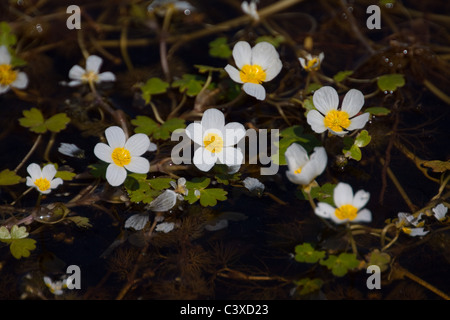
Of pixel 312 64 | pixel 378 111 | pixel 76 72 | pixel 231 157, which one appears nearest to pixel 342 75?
pixel 312 64

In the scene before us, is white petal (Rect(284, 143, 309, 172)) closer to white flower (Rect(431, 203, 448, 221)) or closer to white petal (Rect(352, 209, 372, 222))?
white petal (Rect(352, 209, 372, 222))

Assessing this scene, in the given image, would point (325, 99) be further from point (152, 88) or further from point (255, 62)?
Result: point (152, 88)

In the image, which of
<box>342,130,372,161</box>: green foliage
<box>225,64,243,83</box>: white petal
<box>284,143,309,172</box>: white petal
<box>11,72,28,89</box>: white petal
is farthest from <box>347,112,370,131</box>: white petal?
<box>11,72,28,89</box>: white petal

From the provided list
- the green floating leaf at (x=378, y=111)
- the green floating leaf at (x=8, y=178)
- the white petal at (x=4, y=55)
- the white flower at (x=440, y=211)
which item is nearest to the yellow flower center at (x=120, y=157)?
the green floating leaf at (x=8, y=178)

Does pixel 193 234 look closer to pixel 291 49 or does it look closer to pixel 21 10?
pixel 291 49

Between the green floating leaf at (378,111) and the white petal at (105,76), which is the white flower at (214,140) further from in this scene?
the white petal at (105,76)

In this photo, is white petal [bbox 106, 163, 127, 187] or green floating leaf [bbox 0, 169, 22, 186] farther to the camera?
green floating leaf [bbox 0, 169, 22, 186]
